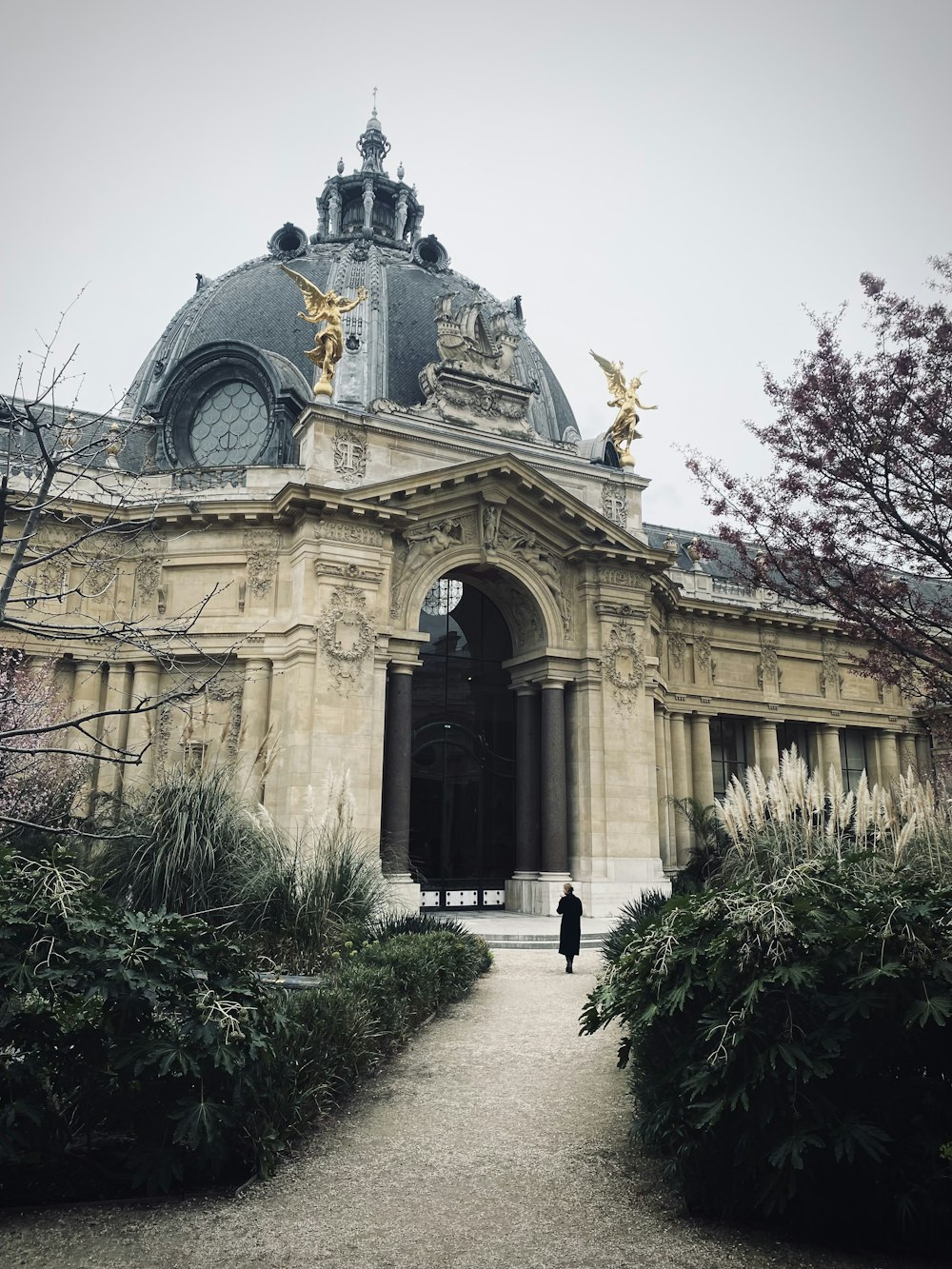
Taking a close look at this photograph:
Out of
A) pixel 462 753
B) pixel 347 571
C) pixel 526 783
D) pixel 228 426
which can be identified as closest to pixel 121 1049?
pixel 347 571

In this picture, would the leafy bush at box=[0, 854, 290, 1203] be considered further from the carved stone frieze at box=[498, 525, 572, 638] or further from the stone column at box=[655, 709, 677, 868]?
the stone column at box=[655, 709, 677, 868]

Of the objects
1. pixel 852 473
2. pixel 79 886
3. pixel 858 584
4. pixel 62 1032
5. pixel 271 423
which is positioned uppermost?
pixel 271 423

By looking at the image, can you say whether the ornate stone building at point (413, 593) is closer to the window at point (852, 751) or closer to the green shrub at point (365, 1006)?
the window at point (852, 751)

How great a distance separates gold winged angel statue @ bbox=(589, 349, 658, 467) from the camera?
1176 inches

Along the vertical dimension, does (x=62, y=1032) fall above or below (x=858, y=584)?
below

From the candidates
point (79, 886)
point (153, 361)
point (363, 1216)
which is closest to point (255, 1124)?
point (363, 1216)

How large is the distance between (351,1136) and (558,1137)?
1.68 metres

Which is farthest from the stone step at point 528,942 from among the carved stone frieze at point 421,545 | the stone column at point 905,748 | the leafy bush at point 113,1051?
the stone column at point 905,748

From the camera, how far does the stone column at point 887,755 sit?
3722 cm

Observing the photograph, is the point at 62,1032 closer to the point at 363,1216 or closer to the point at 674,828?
the point at 363,1216

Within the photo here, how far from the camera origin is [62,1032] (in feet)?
20.5

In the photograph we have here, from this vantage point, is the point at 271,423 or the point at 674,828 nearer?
the point at 271,423

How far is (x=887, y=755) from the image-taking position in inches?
1474

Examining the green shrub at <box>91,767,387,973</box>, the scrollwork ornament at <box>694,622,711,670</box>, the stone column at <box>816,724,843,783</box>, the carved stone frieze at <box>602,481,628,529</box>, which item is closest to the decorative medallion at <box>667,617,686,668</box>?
the scrollwork ornament at <box>694,622,711,670</box>
